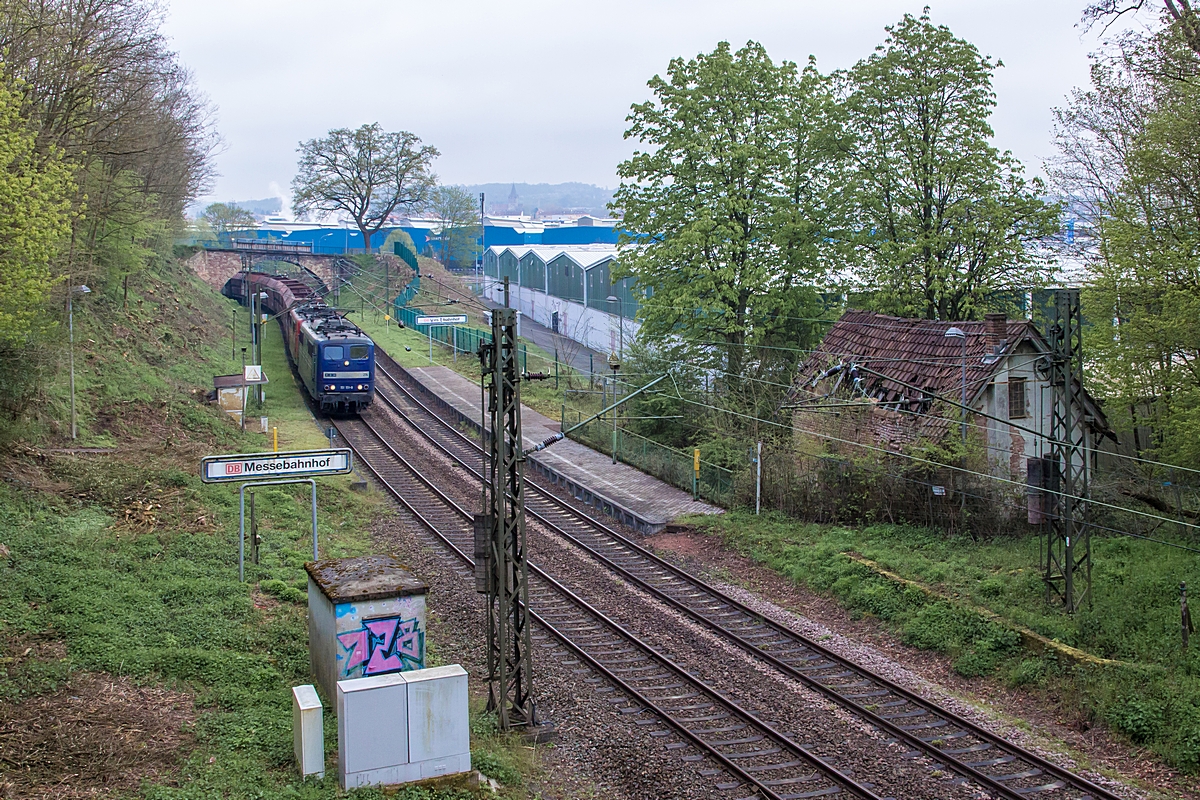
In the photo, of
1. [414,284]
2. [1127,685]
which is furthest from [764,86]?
[414,284]

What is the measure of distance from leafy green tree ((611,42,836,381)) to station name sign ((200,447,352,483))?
14952 millimetres

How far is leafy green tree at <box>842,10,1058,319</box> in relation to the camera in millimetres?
26547

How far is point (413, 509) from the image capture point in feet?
83.0

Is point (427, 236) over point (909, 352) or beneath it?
over

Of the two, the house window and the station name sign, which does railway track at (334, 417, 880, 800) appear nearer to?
the station name sign

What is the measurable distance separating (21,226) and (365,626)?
1178cm

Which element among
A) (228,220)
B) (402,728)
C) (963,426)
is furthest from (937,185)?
(228,220)

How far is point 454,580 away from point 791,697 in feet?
25.7

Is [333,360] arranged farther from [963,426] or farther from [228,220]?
[228,220]

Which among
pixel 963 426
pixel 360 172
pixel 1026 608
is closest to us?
pixel 1026 608

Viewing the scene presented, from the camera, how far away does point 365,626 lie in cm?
1238

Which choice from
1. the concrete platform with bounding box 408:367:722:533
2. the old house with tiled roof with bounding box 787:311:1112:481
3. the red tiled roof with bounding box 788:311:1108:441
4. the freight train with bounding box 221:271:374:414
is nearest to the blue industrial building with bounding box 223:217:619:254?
the freight train with bounding box 221:271:374:414

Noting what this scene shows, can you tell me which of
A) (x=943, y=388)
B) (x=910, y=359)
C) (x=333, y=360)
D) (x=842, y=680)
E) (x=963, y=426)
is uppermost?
(x=910, y=359)

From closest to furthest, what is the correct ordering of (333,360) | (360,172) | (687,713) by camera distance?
(687,713), (333,360), (360,172)
